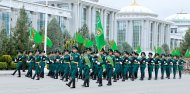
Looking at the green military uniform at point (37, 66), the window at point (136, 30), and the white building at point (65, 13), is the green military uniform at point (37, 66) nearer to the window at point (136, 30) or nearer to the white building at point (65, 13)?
the white building at point (65, 13)

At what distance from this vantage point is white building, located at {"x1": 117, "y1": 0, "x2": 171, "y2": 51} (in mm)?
107438

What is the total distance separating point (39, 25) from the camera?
6981 cm

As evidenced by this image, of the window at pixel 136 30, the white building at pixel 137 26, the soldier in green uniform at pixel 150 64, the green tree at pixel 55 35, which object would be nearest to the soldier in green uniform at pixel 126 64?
the soldier in green uniform at pixel 150 64

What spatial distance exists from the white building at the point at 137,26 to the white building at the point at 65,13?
11825 mm

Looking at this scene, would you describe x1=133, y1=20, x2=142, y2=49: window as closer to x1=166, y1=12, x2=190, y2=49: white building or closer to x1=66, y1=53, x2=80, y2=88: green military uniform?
x1=166, y1=12, x2=190, y2=49: white building

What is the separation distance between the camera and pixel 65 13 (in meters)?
76.5

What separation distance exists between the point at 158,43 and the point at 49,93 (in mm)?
104994

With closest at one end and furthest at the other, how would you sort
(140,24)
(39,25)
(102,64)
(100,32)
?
(102,64), (100,32), (39,25), (140,24)

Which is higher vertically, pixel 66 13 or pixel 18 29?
pixel 66 13

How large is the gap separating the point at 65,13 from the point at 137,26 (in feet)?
116

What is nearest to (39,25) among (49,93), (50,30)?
(50,30)

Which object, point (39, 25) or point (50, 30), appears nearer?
point (50, 30)

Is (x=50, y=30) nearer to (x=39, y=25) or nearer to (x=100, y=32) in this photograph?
(x=39, y=25)

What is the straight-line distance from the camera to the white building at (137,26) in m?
107
